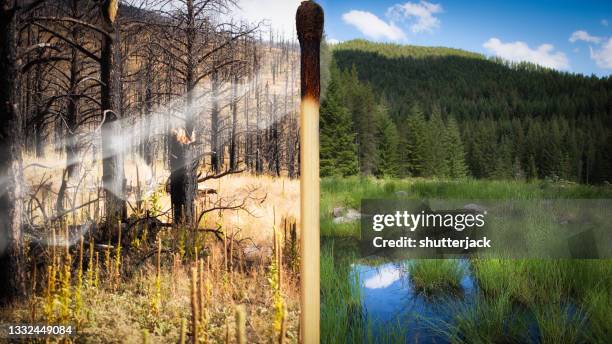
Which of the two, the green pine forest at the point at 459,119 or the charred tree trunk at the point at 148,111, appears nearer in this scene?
the charred tree trunk at the point at 148,111

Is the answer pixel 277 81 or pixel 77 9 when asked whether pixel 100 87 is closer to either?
pixel 77 9

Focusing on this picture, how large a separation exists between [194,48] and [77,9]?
1.87 ft

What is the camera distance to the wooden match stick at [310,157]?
3.06ft

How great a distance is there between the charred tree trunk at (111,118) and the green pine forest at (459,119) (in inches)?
44.1

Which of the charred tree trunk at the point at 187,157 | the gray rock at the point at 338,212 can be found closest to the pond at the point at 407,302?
the charred tree trunk at the point at 187,157

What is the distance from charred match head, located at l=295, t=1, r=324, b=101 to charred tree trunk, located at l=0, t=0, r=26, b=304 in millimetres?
1318

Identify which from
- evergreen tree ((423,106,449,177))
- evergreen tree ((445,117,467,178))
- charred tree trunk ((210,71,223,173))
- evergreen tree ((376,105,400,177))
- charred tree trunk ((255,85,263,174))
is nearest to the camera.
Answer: charred tree trunk ((210,71,223,173))

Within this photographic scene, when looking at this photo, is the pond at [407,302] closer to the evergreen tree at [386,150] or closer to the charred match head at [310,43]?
the charred match head at [310,43]

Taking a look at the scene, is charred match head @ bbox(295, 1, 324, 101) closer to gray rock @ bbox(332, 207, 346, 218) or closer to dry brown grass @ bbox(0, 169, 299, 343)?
dry brown grass @ bbox(0, 169, 299, 343)

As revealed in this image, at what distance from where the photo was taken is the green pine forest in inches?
598

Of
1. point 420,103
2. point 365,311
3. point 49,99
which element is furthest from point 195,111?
point 420,103

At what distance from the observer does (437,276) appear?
294 centimetres

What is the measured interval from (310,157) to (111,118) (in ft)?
4.49

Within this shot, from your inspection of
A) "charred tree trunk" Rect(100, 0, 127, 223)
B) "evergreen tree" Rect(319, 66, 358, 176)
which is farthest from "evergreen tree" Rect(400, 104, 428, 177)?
"charred tree trunk" Rect(100, 0, 127, 223)
